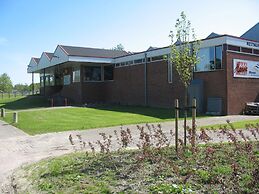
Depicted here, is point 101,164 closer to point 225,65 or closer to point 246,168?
point 246,168

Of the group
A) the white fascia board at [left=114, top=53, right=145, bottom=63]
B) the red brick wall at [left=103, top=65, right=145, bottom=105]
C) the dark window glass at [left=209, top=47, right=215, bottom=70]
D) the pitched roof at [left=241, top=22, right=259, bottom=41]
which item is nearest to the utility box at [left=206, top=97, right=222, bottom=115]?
the dark window glass at [left=209, top=47, right=215, bottom=70]

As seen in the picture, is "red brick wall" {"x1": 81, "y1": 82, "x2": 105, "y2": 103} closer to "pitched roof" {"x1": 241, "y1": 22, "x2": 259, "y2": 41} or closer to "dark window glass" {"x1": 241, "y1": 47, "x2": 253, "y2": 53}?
"dark window glass" {"x1": 241, "y1": 47, "x2": 253, "y2": 53}

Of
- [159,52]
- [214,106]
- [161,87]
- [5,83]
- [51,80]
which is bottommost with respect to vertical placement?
[214,106]

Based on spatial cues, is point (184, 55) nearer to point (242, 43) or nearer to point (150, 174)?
point (150, 174)

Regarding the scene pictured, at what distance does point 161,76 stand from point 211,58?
583 centimetres

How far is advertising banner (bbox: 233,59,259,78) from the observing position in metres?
24.1

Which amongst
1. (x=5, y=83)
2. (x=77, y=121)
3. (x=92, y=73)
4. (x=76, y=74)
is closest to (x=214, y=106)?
(x=77, y=121)

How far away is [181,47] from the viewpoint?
9.90 m

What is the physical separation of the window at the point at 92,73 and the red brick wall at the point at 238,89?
1781cm

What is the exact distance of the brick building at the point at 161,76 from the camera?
23.8m

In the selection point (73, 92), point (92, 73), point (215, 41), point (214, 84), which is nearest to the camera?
point (215, 41)

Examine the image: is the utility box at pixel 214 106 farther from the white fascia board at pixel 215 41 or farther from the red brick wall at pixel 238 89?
the white fascia board at pixel 215 41

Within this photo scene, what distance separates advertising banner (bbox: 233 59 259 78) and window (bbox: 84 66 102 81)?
58.3ft

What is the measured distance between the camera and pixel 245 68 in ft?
82.0
